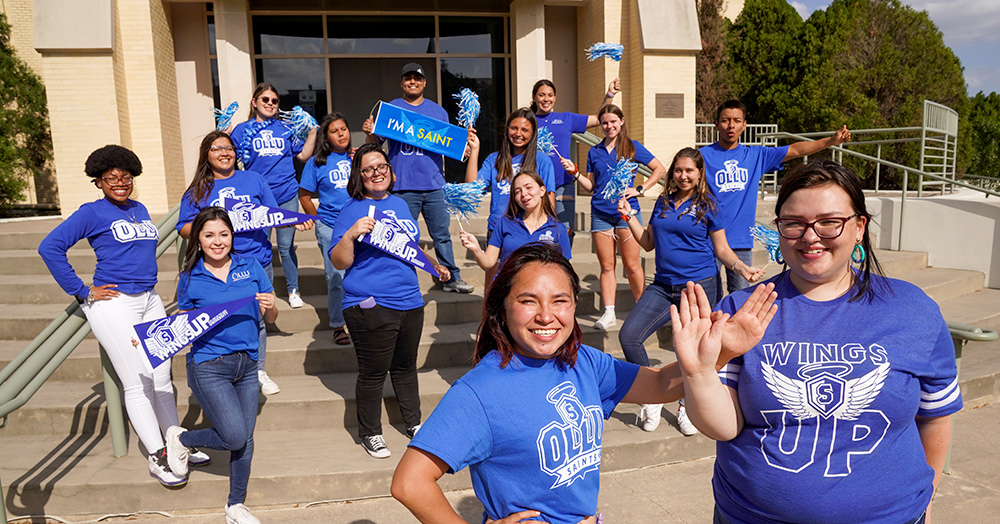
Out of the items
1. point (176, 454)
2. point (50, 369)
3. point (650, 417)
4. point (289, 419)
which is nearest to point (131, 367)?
point (50, 369)

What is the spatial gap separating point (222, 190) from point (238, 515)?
7.52 ft

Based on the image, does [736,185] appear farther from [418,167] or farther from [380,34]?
[380,34]

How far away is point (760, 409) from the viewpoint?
178 cm

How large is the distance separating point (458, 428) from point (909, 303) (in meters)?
1.31

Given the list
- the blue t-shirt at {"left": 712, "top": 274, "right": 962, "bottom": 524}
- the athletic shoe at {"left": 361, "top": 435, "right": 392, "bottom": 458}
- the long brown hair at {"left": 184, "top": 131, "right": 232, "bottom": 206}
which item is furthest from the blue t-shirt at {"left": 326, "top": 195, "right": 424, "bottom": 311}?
the blue t-shirt at {"left": 712, "top": 274, "right": 962, "bottom": 524}

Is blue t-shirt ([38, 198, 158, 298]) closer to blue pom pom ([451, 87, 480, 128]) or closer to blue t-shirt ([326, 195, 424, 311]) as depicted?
blue t-shirt ([326, 195, 424, 311])

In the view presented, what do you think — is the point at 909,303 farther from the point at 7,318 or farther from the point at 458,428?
the point at 7,318

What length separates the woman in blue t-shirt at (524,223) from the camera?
435 centimetres

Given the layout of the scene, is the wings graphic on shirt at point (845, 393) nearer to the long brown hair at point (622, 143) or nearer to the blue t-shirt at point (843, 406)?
the blue t-shirt at point (843, 406)

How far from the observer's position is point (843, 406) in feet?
5.65

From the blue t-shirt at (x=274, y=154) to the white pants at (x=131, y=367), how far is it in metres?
2.11

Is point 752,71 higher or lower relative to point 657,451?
higher

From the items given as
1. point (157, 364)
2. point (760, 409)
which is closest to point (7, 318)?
point (157, 364)

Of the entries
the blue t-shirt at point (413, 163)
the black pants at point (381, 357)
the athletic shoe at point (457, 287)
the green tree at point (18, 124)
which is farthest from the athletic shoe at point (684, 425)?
the green tree at point (18, 124)
